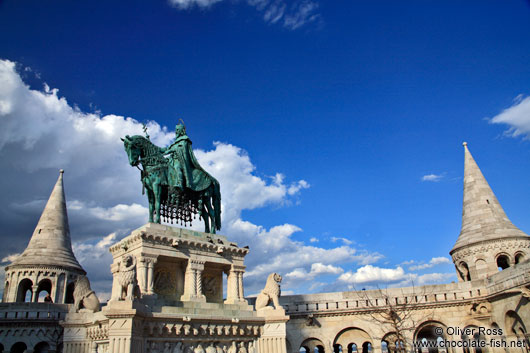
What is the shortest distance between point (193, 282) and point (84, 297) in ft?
13.3

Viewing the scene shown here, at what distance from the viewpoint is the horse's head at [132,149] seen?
1569 centimetres

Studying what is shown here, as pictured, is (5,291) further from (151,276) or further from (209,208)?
(151,276)

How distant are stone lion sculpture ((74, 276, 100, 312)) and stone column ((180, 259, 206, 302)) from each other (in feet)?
10.6

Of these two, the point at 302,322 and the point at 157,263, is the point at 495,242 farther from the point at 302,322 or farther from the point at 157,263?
the point at 157,263

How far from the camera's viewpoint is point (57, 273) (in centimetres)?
2764

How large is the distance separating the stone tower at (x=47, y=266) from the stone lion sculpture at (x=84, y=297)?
14.0 meters

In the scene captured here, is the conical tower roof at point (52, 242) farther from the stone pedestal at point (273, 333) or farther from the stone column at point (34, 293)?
the stone pedestal at point (273, 333)

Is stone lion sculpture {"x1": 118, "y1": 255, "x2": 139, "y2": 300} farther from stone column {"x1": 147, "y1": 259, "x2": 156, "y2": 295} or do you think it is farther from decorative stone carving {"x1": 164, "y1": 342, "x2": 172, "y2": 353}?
stone column {"x1": 147, "y1": 259, "x2": 156, "y2": 295}

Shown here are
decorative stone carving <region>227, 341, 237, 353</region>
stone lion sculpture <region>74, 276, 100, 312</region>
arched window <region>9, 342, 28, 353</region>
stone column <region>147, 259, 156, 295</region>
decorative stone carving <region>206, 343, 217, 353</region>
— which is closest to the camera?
decorative stone carving <region>206, 343, 217, 353</region>

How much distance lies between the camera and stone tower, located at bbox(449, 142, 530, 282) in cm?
2275

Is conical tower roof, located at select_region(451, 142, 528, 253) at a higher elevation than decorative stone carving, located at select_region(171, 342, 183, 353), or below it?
higher

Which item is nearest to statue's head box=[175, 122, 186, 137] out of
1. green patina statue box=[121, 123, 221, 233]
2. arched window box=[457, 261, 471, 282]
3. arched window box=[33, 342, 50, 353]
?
green patina statue box=[121, 123, 221, 233]

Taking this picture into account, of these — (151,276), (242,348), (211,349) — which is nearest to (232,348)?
(242,348)

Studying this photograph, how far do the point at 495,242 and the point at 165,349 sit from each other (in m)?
19.0
